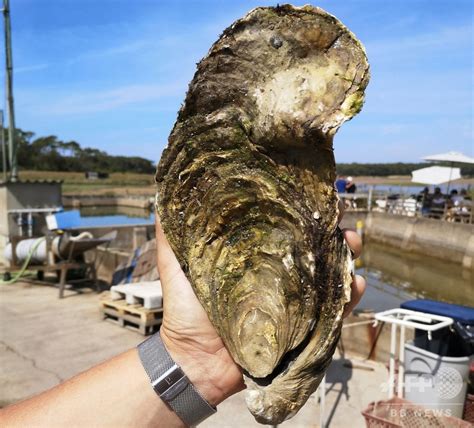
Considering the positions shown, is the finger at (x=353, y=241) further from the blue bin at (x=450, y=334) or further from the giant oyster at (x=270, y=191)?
the blue bin at (x=450, y=334)

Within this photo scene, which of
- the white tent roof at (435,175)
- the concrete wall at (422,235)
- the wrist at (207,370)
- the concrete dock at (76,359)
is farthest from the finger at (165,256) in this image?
the white tent roof at (435,175)

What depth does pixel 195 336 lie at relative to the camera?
1788 millimetres

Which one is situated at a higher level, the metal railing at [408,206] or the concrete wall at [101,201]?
the metal railing at [408,206]

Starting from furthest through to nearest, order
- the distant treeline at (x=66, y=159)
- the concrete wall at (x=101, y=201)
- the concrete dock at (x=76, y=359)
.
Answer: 1. the distant treeline at (x=66, y=159)
2. the concrete wall at (x=101, y=201)
3. the concrete dock at (x=76, y=359)

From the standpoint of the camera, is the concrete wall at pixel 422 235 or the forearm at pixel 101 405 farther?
the concrete wall at pixel 422 235

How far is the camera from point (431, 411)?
13.2 ft

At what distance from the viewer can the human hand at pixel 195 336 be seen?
173 cm

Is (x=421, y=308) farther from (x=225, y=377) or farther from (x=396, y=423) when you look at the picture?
(x=225, y=377)

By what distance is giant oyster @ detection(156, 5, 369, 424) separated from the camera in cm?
143

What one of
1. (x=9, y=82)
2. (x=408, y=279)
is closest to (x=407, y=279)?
(x=408, y=279)

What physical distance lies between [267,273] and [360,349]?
5.09 metres

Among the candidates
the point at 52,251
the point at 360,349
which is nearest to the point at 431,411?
the point at 360,349

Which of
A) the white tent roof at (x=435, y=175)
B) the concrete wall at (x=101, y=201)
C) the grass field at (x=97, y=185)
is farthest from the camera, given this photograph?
the grass field at (x=97, y=185)

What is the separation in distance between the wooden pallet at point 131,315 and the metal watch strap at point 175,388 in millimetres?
5619
